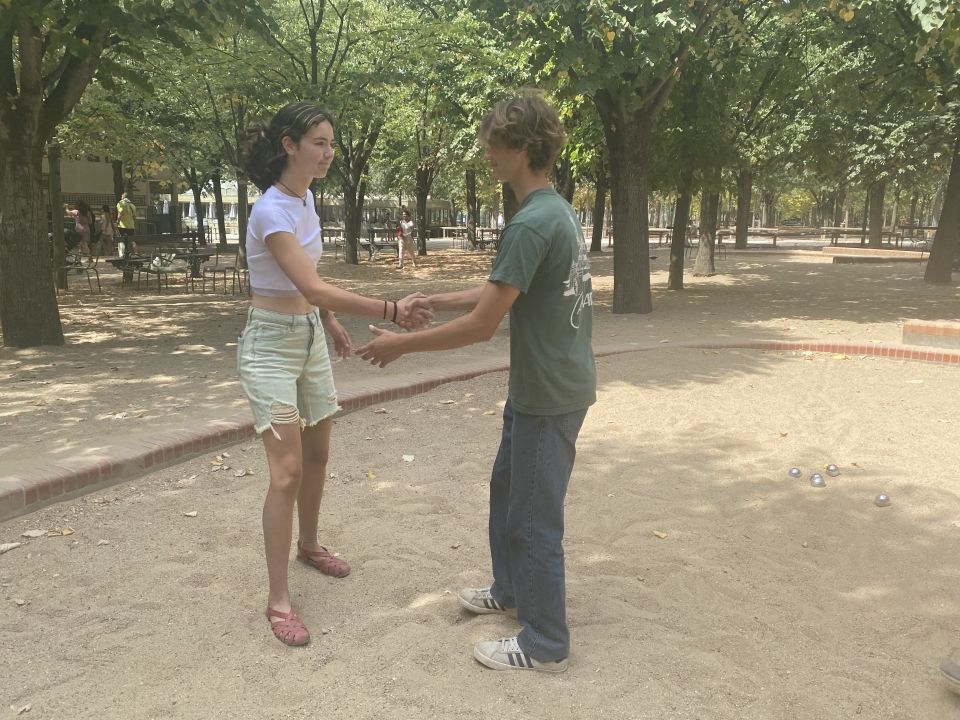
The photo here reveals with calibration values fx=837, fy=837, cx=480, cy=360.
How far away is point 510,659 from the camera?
287cm

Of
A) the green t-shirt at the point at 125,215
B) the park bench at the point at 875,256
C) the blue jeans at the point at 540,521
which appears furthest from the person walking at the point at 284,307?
the park bench at the point at 875,256

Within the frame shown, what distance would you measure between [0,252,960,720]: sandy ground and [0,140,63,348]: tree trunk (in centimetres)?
162

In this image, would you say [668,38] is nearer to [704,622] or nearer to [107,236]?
[704,622]

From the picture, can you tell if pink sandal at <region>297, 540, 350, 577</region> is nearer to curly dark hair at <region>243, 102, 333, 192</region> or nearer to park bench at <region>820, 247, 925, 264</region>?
curly dark hair at <region>243, 102, 333, 192</region>

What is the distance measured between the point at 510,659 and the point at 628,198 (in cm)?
999

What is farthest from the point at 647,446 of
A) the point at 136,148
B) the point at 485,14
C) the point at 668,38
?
the point at 136,148

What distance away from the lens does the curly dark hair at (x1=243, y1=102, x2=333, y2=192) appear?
2939 mm

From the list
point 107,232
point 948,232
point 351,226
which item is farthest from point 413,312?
point 107,232

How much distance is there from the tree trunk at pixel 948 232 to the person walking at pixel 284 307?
651 inches

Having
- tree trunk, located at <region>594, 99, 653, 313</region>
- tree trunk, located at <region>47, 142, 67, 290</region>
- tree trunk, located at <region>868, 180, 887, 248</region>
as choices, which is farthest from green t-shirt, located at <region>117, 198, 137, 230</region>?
tree trunk, located at <region>868, 180, 887, 248</region>

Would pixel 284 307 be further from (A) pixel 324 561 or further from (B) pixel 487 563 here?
(B) pixel 487 563

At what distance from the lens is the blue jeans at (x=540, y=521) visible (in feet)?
8.84

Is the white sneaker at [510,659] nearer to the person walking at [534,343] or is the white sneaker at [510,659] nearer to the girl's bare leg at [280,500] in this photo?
the person walking at [534,343]

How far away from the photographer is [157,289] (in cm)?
1603
